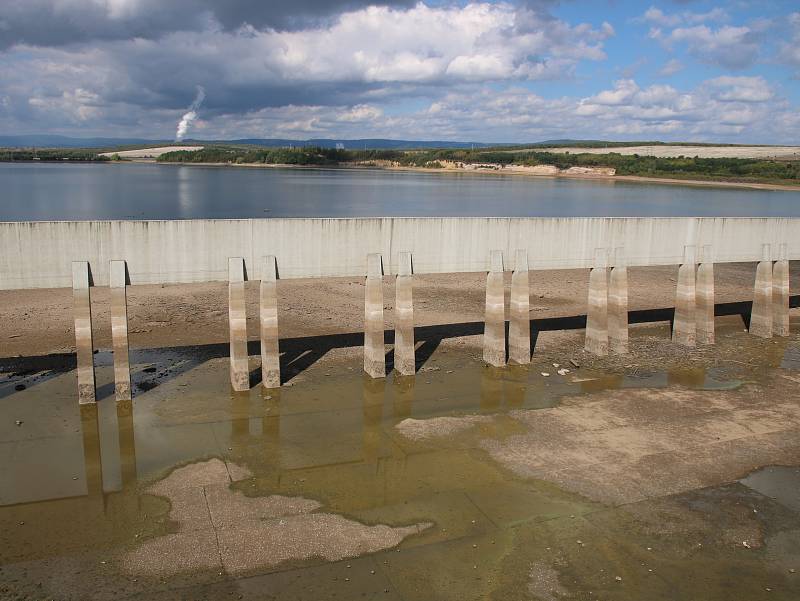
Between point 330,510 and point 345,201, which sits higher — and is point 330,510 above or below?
below

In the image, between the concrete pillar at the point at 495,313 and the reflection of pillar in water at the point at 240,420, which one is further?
the concrete pillar at the point at 495,313

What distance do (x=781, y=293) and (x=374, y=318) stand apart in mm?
19895

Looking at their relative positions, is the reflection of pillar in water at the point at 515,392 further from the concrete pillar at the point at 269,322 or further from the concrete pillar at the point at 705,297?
the concrete pillar at the point at 705,297

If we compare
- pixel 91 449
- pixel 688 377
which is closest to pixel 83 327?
pixel 91 449

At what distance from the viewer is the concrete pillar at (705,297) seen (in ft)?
94.8

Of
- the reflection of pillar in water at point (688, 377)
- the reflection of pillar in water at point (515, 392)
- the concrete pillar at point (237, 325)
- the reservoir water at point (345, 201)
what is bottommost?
the reflection of pillar in water at point (688, 377)

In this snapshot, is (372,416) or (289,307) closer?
(372,416)

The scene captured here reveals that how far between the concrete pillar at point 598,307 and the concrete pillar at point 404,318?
767 centimetres

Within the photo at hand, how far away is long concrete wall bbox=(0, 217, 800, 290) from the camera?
20.1m

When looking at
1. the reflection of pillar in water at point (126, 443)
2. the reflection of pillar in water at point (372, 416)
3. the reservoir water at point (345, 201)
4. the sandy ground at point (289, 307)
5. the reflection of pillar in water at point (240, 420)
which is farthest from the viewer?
the reservoir water at point (345, 201)

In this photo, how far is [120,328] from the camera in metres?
20.6

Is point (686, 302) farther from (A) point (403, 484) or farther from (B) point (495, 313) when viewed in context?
(A) point (403, 484)

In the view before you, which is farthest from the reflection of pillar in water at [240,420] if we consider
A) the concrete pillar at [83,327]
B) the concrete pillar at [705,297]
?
the concrete pillar at [705,297]

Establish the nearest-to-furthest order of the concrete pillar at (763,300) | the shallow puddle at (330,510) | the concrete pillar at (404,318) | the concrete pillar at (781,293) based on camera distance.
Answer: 1. the shallow puddle at (330,510)
2. the concrete pillar at (404,318)
3. the concrete pillar at (763,300)
4. the concrete pillar at (781,293)
